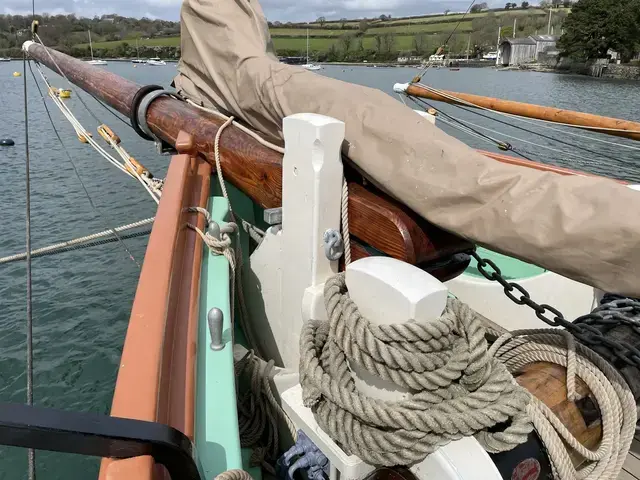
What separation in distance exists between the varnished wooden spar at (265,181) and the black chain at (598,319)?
0.19 metres

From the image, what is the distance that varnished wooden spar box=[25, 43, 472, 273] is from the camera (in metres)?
1.55

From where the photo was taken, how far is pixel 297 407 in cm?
136

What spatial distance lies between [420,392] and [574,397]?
0.45 m

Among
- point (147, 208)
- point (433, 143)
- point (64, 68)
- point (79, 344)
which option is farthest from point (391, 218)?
point (147, 208)

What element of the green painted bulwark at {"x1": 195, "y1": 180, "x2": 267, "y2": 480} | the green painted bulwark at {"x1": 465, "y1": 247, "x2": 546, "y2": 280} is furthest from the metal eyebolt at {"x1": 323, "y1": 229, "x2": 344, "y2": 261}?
the green painted bulwark at {"x1": 465, "y1": 247, "x2": 546, "y2": 280}

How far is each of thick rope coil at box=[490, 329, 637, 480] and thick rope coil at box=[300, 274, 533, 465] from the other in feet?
0.30

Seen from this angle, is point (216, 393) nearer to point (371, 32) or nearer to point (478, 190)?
point (478, 190)

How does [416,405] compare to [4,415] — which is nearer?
[4,415]

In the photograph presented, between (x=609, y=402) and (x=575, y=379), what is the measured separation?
0.09 m

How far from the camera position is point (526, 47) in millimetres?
76688

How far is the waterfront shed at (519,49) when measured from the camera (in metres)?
76.2

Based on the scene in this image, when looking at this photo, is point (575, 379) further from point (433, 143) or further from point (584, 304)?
point (584, 304)

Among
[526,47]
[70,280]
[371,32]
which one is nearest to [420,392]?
[70,280]

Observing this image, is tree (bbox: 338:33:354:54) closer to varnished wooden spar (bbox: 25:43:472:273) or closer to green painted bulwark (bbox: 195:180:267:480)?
varnished wooden spar (bbox: 25:43:472:273)
